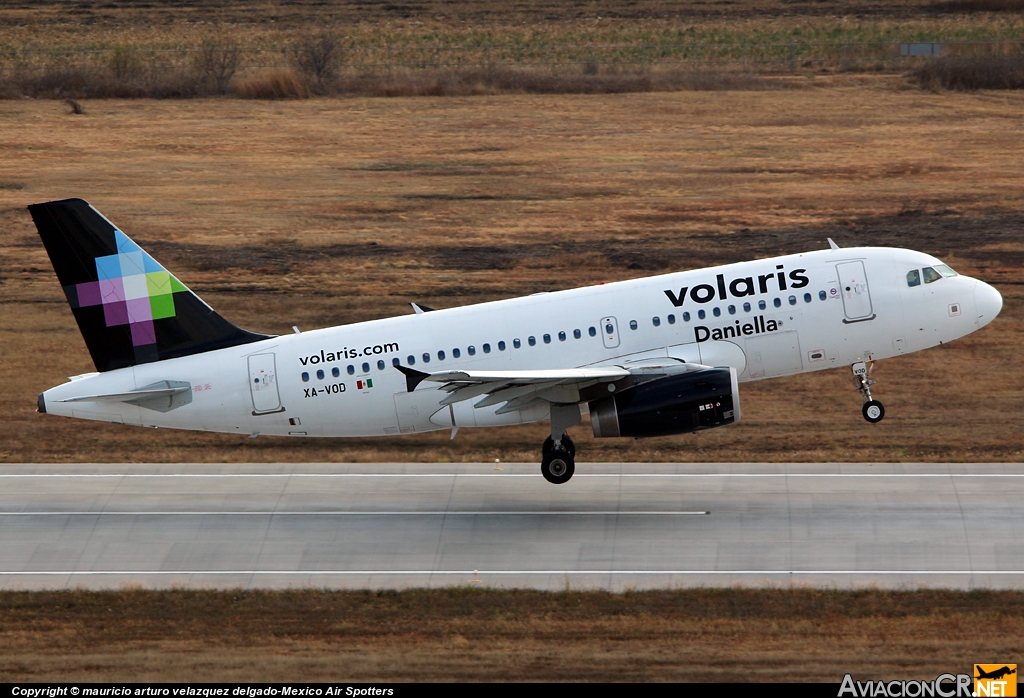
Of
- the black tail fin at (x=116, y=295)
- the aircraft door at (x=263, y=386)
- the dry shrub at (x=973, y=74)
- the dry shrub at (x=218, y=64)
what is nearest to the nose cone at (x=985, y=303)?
the aircraft door at (x=263, y=386)

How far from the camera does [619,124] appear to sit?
79000 millimetres

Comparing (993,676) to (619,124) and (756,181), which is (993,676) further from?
(619,124)

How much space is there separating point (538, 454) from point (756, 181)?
1322 inches

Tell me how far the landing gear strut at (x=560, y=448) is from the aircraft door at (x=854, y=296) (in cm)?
697

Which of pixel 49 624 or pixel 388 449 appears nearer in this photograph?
pixel 49 624

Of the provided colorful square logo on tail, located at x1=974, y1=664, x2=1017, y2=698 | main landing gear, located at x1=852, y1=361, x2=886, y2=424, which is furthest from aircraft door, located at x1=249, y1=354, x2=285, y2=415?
colorful square logo on tail, located at x1=974, y1=664, x2=1017, y2=698

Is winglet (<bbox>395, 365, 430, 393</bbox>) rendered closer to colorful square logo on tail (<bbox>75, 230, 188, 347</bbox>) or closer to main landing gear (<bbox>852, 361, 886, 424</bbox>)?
colorful square logo on tail (<bbox>75, 230, 188, 347</bbox>)

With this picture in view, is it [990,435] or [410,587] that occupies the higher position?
[410,587]

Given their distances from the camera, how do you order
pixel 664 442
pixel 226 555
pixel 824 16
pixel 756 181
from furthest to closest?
pixel 824 16
pixel 756 181
pixel 664 442
pixel 226 555

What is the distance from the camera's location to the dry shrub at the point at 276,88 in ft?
290

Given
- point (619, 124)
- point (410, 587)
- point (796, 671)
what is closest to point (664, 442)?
point (410, 587)

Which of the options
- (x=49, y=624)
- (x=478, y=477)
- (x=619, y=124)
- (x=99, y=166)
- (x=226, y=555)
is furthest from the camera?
(x=619, y=124)

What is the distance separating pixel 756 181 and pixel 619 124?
13.5m

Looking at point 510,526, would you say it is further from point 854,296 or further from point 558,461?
point 854,296
